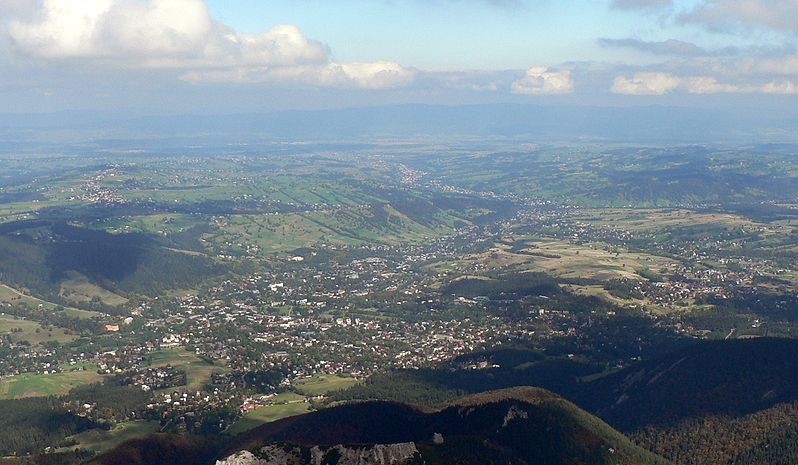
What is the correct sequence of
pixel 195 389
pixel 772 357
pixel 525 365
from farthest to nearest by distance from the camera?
pixel 525 365 < pixel 195 389 < pixel 772 357

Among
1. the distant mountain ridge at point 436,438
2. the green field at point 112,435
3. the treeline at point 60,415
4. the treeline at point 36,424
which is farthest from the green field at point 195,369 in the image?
the distant mountain ridge at point 436,438

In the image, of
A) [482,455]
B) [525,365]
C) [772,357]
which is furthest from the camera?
[525,365]

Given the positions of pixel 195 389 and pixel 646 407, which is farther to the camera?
pixel 195 389

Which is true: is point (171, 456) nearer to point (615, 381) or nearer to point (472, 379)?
point (472, 379)

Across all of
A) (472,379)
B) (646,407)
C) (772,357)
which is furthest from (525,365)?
(772,357)

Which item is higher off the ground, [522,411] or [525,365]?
[522,411]

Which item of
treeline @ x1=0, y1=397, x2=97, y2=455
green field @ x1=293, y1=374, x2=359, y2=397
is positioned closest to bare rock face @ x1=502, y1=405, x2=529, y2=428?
green field @ x1=293, y1=374, x2=359, y2=397

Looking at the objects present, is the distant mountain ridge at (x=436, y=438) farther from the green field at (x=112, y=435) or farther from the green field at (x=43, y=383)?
the green field at (x=43, y=383)
